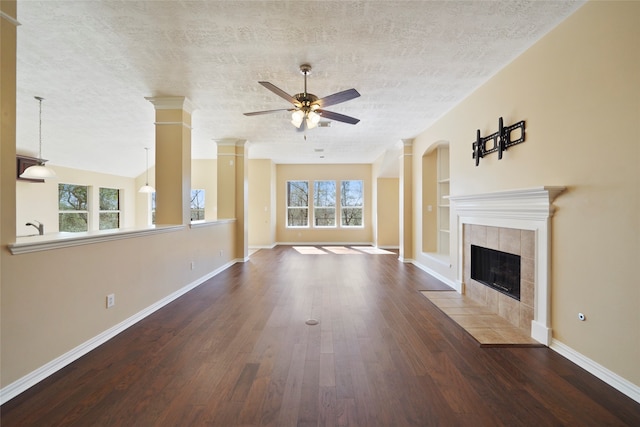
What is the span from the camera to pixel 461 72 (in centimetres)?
317

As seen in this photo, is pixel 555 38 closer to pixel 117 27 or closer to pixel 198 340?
pixel 117 27

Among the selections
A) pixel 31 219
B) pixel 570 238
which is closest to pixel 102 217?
pixel 31 219

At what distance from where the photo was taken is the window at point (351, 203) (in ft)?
31.1

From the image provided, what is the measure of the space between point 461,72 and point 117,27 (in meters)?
3.44

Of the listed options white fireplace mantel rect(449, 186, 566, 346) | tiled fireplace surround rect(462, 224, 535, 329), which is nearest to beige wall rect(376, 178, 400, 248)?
tiled fireplace surround rect(462, 224, 535, 329)

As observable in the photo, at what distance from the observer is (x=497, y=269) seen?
3271 mm

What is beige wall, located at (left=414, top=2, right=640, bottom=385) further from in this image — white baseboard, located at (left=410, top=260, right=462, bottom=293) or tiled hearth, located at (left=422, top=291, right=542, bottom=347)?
white baseboard, located at (left=410, top=260, right=462, bottom=293)

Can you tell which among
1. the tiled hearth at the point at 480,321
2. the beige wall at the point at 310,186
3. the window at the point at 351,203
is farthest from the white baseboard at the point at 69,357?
the window at the point at 351,203

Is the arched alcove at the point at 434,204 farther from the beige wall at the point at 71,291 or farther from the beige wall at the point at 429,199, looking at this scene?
the beige wall at the point at 71,291

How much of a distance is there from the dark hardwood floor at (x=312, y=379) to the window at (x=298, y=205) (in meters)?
6.24

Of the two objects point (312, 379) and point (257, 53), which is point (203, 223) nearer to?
point (257, 53)

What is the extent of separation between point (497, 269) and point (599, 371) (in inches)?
53.4

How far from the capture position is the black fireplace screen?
9.69 ft

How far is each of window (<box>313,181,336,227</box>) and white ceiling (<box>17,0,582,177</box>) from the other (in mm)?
4657
